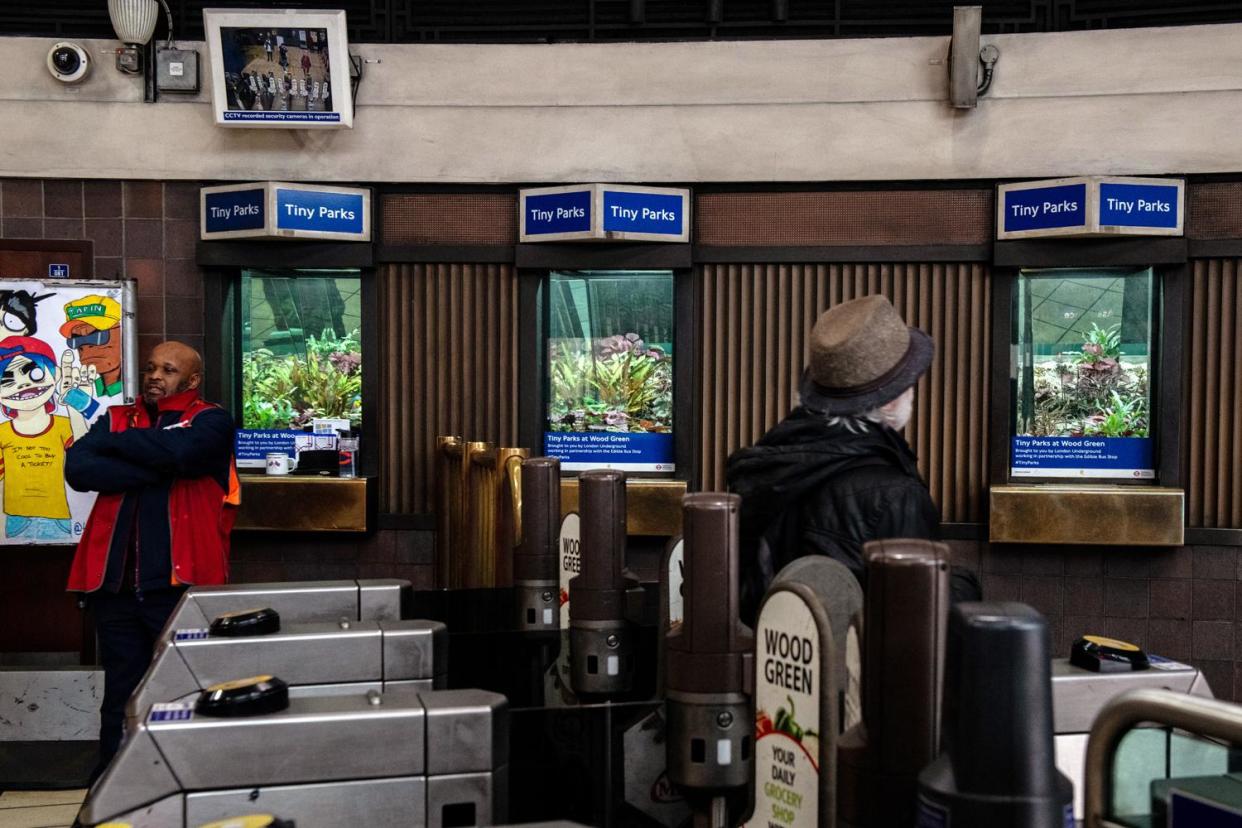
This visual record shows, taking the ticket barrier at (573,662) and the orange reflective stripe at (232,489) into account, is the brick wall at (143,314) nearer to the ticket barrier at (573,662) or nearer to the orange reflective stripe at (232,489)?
the orange reflective stripe at (232,489)

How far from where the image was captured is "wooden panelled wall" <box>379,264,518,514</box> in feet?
20.2

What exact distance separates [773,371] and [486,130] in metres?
1.90

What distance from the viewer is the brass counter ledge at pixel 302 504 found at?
19.6ft

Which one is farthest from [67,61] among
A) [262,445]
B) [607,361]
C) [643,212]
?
[607,361]

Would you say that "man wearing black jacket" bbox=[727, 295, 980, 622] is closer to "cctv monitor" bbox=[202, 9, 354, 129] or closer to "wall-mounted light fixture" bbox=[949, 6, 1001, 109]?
"wall-mounted light fixture" bbox=[949, 6, 1001, 109]

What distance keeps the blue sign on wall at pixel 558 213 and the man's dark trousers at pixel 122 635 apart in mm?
2635

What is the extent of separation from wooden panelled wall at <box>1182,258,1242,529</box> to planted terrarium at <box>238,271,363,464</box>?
13.6 feet

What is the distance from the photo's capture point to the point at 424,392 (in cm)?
620

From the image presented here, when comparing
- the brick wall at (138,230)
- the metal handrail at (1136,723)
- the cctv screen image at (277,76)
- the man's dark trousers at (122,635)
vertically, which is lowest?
Result: the man's dark trousers at (122,635)

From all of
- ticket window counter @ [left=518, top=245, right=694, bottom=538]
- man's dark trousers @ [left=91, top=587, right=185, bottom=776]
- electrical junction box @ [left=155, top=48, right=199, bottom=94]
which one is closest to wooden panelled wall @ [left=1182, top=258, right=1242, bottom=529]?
ticket window counter @ [left=518, top=245, right=694, bottom=538]

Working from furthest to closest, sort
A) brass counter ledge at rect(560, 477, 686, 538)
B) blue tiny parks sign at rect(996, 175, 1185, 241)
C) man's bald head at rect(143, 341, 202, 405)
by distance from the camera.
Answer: brass counter ledge at rect(560, 477, 686, 538)
blue tiny parks sign at rect(996, 175, 1185, 241)
man's bald head at rect(143, 341, 202, 405)

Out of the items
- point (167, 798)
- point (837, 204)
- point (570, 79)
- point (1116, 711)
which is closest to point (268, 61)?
point (570, 79)

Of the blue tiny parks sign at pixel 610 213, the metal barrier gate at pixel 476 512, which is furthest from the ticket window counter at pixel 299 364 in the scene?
the blue tiny parks sign at pixel 610 213

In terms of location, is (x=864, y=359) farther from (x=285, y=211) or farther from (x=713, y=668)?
(x=285, y=211)
